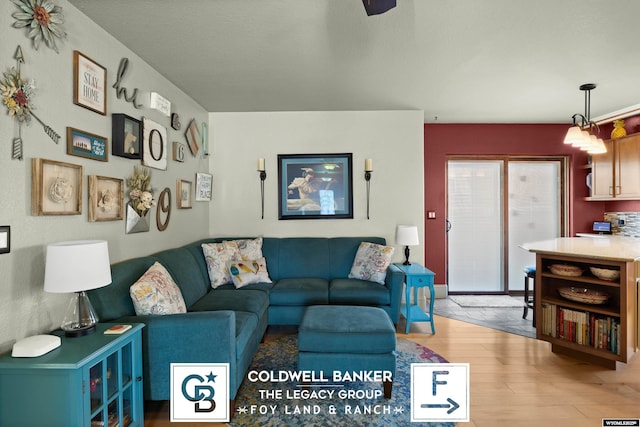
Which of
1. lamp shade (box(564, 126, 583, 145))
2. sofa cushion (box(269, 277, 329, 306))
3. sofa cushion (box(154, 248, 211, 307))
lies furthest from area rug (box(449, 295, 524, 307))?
sofa cushion (box(154, 248, 211, 307))

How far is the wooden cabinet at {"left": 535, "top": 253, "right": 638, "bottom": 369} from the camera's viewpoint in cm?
238

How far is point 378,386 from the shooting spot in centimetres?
224

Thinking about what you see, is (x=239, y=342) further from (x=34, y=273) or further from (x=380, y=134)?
(x=380, y=134)

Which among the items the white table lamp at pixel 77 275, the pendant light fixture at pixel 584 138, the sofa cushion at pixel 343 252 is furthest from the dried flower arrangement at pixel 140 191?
the pendant light fixture at pixel 584 138

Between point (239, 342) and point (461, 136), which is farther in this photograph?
point (461, 136)

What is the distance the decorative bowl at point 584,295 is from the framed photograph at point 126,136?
12.3ft

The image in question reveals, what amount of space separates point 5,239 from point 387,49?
8.66 ft

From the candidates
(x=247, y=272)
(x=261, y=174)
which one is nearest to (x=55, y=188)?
(x=247, y=272)

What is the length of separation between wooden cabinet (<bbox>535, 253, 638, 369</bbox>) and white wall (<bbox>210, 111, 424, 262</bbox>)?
54.8 inches

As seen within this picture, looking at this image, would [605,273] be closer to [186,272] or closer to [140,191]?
[186,272]

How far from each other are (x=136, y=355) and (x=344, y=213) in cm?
→ 273

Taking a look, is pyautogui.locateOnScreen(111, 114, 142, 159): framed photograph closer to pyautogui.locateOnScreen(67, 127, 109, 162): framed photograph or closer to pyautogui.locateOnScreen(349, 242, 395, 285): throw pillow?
pyautogui.locateOnScreen(67, 127, 109, 162): framed photograph

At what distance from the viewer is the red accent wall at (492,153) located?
452cm

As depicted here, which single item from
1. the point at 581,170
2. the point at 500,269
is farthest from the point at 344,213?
the point at 581,170
